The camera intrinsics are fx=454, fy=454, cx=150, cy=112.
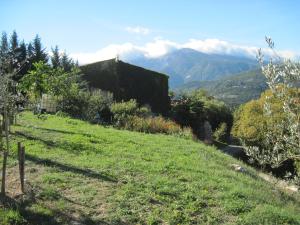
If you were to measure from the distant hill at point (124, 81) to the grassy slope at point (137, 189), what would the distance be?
18.9 metres

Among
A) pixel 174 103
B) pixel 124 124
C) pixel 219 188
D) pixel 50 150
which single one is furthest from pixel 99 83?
pixel 219 188

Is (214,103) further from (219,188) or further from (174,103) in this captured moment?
(219,188)

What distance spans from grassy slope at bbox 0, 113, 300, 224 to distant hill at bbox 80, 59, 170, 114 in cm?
1892

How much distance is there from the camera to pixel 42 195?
9.88 meters

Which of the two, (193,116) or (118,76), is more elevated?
(118,76)

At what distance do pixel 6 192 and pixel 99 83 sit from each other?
24269 mm

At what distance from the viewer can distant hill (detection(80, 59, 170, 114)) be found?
33562 millimetres

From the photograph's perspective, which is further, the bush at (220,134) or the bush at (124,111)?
the bush at (220,134)

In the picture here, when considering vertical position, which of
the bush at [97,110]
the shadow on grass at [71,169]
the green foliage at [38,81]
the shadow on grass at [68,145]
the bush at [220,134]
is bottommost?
the bush at [220,134]

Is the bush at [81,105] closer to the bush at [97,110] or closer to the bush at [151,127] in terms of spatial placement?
the bush at [97,110]

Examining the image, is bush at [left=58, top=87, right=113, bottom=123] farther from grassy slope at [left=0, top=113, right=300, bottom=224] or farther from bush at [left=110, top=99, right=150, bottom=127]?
grassy slope at [left=0, top=113, right=300, bottom=224]

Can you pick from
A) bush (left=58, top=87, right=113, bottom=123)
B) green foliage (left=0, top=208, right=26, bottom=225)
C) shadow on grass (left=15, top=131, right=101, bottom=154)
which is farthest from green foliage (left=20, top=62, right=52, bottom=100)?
green foliage (left=0, top=208, right=26, bottom=225)

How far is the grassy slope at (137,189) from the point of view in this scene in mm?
9219

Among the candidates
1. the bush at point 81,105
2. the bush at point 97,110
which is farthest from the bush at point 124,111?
the bush at point 81,105
